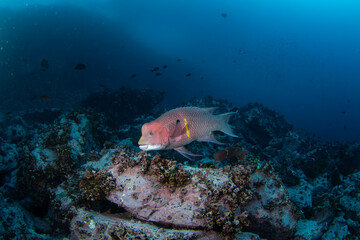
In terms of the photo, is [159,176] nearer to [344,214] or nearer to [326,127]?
[344,214]

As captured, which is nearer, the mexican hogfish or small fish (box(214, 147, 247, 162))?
the mexican hogfish

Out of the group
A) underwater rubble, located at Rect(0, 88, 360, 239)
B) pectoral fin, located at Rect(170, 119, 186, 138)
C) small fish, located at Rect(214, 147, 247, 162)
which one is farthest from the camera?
small fish, located at Rect(214, 147, 247, 162)

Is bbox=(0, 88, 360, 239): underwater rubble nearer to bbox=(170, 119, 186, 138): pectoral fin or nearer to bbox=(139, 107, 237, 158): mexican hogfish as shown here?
bbox=(139, 107, 237, 158): mexican hogfish

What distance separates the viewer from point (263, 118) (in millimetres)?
13664

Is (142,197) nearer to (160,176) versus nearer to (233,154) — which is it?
(160,176)

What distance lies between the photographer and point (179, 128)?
9.05 feet

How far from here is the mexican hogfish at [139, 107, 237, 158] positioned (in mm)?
2734

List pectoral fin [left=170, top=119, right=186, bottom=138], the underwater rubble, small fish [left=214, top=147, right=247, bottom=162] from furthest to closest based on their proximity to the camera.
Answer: small fish [left=214, top=147, right=247, bottom=162]
pectoral fin [left=170, top=119, right=186, bottom=138]
the underwater rubble

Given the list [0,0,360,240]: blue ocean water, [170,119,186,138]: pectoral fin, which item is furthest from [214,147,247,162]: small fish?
[170,119,186,138]: pectoral fin

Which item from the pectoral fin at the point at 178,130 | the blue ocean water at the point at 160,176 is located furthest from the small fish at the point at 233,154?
the pectoral fin at the point at 178,130

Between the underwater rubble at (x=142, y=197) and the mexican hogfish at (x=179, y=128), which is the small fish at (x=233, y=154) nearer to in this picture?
the underwater rubble at (x=142, y=197)

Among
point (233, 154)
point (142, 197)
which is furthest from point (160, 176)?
point (233, 154)

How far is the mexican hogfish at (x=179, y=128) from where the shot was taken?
2734 millimetres

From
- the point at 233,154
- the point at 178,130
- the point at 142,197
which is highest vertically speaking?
the point at 178,130
